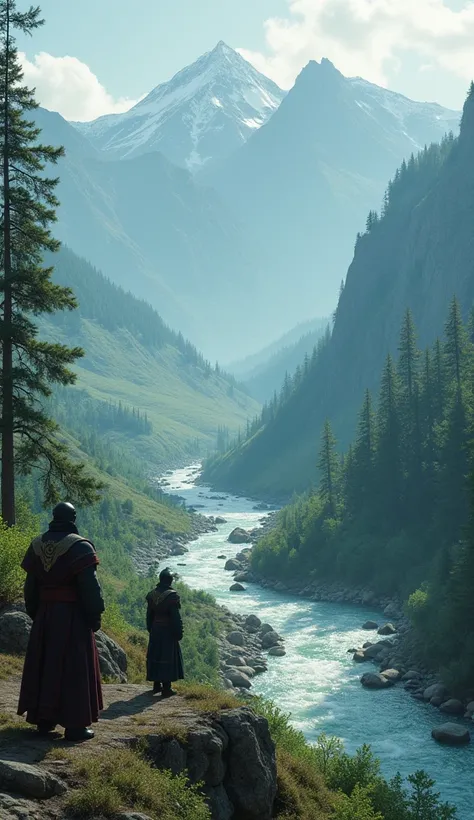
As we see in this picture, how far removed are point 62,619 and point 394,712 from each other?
48.0m

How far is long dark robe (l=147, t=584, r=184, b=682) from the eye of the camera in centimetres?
2146

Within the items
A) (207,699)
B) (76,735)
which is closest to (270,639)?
(207,699)

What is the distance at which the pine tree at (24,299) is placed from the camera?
31297mm

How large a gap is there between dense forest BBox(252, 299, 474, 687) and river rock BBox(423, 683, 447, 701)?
14826 mm

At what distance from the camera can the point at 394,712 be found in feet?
190

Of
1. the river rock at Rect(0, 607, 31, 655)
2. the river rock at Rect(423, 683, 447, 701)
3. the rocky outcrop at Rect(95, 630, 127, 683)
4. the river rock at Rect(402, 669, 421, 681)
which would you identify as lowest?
the river rock at Rect(402, 669, 421, 681)

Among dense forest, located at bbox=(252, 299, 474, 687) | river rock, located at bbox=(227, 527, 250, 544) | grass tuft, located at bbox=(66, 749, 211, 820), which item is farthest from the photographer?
river rock, located at bbox=(227, 527, 250, 544)

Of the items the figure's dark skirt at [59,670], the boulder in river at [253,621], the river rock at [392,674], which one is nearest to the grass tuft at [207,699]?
the figure's dark skirt at [59,670]

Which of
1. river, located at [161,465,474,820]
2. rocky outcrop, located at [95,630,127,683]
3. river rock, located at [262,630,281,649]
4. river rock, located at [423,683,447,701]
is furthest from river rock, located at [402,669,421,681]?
rocky outcrop, located at [95,630,127,683]

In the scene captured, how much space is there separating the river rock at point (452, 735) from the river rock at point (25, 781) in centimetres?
4334

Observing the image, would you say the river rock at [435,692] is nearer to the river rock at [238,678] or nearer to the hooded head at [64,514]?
the river rock at [238,678]

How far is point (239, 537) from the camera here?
147 metres

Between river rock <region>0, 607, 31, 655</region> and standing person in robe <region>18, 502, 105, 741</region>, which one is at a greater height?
standing person in robe <region>18, 502, 105, 741</region>

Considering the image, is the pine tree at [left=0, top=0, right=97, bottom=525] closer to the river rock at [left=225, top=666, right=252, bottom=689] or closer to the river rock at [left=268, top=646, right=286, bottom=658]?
the river rock at [left=225, top=666, right=252, bottom=689]
